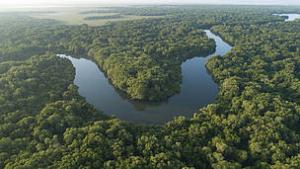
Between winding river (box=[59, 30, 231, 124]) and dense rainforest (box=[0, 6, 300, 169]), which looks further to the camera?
winding river (box=[59, 30, 231, 124])

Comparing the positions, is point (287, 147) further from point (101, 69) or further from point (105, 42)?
point (105, 42)

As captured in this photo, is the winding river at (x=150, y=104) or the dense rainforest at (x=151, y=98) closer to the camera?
the dense rainforest at (x=151, y=98)

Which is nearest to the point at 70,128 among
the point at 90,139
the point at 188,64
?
the point at 90,139

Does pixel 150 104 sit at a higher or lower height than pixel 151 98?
lower

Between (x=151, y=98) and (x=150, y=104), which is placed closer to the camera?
(x=150, y=104)
